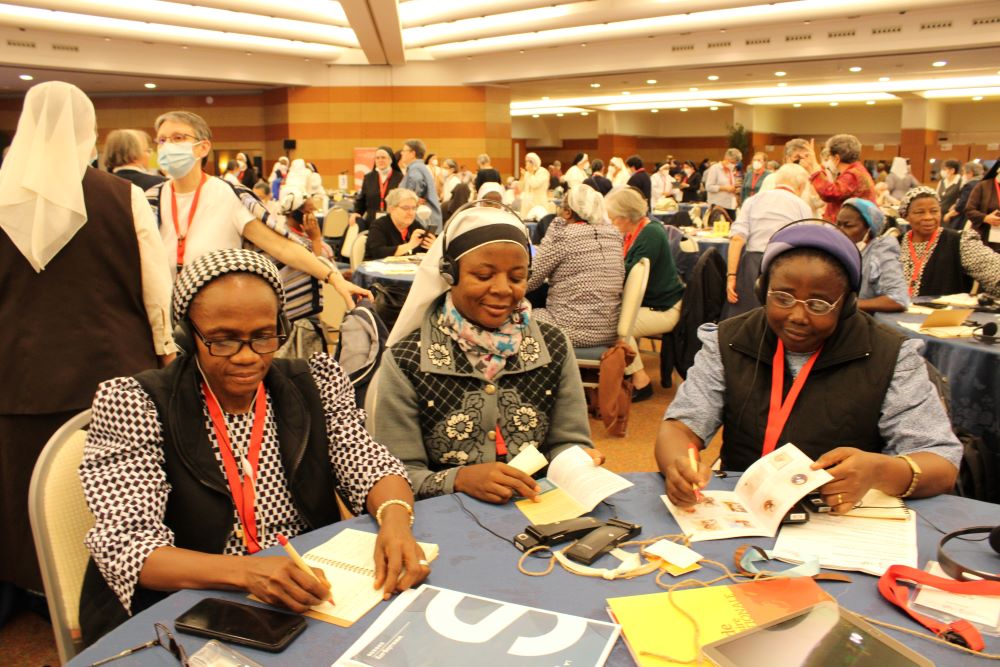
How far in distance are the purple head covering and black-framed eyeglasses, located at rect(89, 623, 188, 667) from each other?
1.72m

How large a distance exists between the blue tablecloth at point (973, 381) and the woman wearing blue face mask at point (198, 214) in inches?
110

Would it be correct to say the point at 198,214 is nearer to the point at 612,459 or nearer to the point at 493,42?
the point at 612,459

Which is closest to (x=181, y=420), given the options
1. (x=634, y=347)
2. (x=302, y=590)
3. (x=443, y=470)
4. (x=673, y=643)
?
(x=302, y=590)

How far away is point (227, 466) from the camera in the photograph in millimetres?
1773

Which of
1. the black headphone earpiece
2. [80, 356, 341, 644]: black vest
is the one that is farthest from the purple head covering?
the black headphone earpiece

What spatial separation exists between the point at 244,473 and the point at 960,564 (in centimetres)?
153

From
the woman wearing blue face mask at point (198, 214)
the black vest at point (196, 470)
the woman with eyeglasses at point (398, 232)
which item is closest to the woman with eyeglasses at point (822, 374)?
the black vest at point (196, 470)

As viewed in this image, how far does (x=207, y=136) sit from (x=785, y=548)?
10.9 feet

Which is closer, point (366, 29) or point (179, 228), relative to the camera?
point (179, 228)

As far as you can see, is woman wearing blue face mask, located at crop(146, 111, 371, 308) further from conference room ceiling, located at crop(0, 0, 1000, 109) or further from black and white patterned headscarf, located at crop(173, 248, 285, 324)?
conference room ceiling, located at crop(0, 0, 1000, 109)

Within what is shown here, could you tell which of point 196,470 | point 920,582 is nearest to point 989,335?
point 920,582

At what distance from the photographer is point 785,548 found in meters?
1.66

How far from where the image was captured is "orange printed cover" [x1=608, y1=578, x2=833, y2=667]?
131cm

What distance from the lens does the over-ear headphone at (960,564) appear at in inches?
59.6
